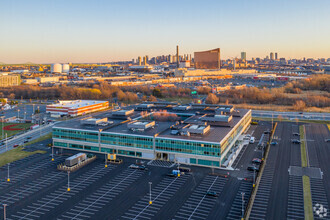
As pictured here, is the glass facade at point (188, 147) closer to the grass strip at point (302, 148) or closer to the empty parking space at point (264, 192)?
the empty parking space at point (264, 192)

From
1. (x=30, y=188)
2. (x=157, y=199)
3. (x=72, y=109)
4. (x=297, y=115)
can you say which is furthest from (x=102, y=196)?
(x=297, y=115)

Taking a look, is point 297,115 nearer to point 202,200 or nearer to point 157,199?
point 202,200

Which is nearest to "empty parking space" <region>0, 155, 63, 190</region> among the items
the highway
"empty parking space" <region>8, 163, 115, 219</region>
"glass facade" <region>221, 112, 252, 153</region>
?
"empty parking space" <region>8, 163, 115, 219</region>

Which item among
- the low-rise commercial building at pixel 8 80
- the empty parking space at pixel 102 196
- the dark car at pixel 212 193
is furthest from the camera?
the low-rise commercial building at pixel 8 80

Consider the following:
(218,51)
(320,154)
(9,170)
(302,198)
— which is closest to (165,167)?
(302,198)

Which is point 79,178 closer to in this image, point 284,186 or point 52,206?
point 52,206

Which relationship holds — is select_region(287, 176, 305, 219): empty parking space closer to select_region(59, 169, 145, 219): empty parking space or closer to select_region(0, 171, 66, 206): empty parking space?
select_region(59, 169, 145, 219): empty parking space

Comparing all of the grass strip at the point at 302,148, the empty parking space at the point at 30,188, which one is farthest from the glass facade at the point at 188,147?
the empty parking space at the point at 30,188
